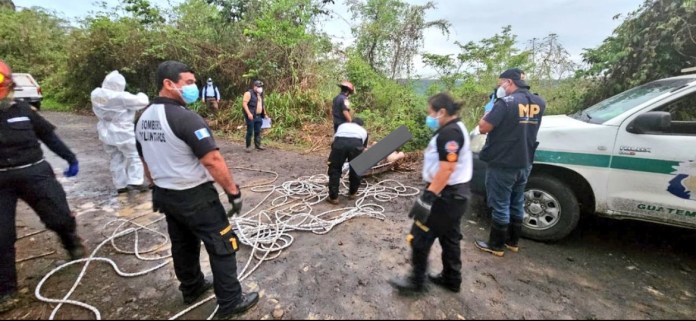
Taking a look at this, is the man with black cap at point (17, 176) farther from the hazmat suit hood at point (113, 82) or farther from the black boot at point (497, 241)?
the black boot at point (497, 241)

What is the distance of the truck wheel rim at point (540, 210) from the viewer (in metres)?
3.23

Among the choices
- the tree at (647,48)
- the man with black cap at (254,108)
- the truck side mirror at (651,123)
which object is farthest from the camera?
the man with black cap at (254,108)

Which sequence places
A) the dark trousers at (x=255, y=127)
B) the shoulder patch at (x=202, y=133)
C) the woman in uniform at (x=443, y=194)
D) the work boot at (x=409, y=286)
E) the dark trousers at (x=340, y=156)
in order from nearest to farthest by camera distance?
the shoulder patch at (x=202, y=133) < the woman in uniform at (x=443, y=194) < the work boot at (x=409, y=286) < the dark trousers at (x=340, y=156) < the dark trousers at (x=255, y=127)

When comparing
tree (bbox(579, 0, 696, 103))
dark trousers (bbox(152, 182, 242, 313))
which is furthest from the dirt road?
tree (bbox(579, 0, 696, 103))

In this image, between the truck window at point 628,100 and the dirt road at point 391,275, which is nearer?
the dirt road at point 391,275

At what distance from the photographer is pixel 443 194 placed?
2297 millimetres

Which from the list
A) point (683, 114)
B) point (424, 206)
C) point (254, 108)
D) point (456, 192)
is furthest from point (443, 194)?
point (254, 108)

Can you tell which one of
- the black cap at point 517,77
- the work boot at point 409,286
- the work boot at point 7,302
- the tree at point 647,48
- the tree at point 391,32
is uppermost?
the tree at point 391,32

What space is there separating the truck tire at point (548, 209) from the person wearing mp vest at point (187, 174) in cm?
285

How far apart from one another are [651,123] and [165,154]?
3.70 meters

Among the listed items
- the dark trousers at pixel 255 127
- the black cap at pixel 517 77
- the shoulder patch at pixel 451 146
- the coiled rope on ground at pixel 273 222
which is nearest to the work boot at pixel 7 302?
the coiled rope on ground at pixel 273 222

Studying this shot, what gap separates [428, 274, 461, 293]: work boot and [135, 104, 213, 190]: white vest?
1902 millimetres

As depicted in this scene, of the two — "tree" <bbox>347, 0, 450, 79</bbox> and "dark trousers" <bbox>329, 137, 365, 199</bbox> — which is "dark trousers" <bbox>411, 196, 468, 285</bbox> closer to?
"dark trousers" <bbox>329, 137, 365, 199</bbox>

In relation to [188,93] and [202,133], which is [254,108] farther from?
[202,133]
